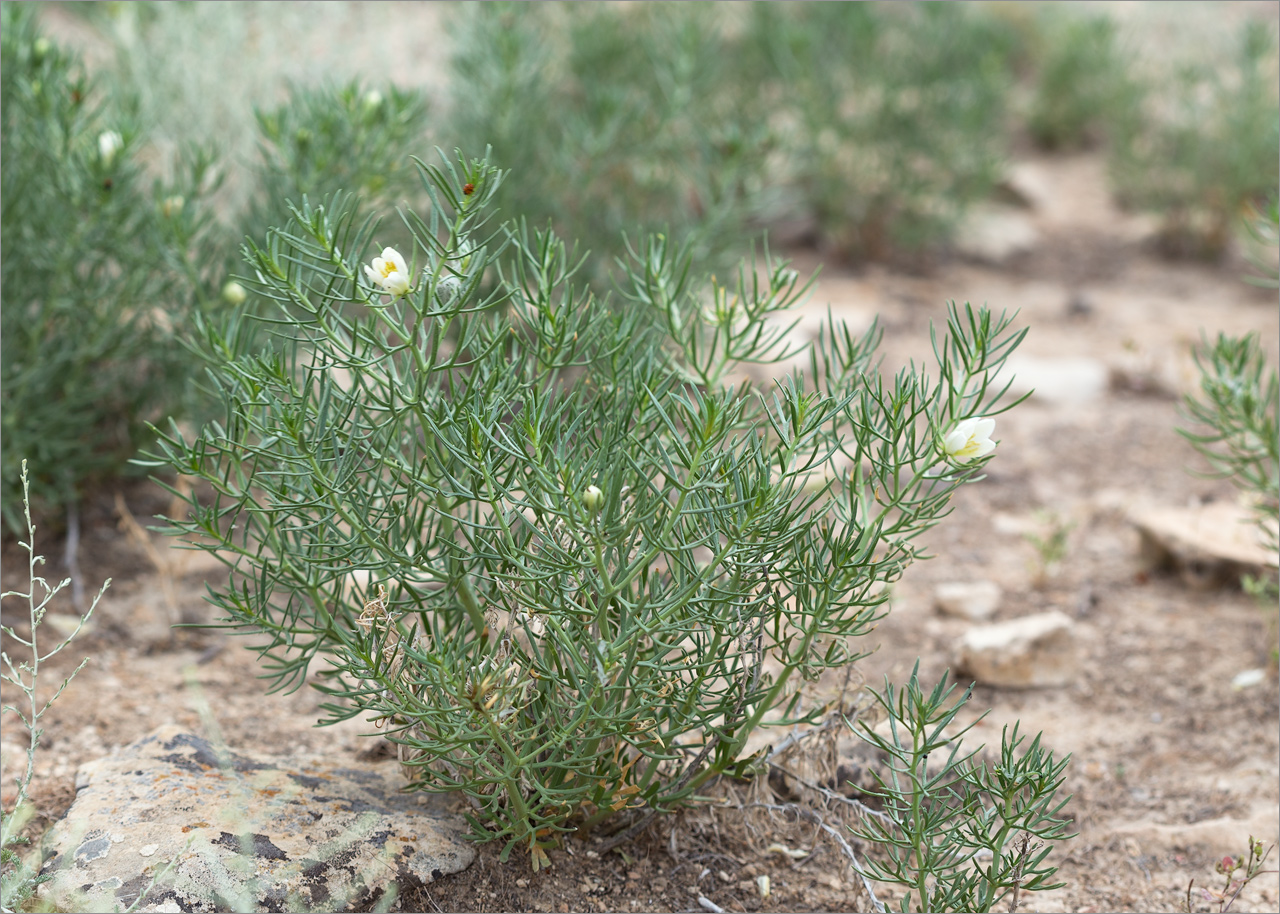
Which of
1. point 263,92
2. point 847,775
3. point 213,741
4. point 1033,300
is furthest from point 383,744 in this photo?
point 1033,300

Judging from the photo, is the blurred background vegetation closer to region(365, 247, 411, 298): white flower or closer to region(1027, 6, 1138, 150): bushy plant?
region(1027, 6, 1138, 150): bushy plant

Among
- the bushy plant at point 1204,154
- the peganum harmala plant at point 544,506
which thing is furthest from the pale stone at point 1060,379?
the peganum harmala plant at point 544,506

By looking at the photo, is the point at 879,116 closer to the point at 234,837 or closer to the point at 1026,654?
the point at 1026,654

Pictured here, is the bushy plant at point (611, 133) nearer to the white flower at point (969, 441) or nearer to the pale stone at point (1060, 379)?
the pale stone at point (1060, 379)

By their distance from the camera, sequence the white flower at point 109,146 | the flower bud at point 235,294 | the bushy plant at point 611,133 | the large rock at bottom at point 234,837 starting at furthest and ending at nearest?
the bushy plant at point 611,133 → the white flower at point 109,146 → the flower bud at point 235,294 → the large rock at bottom at point 234,837

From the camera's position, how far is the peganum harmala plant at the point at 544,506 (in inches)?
63.2

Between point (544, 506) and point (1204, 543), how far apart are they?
2510mm

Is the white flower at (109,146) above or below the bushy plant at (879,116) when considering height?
below

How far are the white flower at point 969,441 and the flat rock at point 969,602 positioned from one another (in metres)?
1.80

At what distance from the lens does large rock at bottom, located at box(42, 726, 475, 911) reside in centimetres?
173

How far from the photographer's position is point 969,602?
3.34m

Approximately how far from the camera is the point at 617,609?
5.96 feet

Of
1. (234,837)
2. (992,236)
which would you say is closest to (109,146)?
(234,837)

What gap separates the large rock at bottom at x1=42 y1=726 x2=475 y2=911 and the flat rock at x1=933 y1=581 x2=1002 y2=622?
1.80 m
